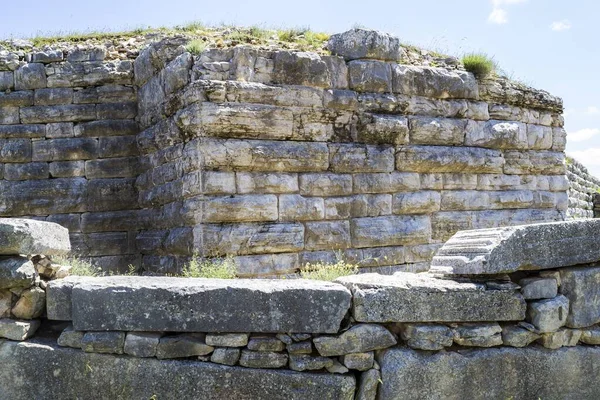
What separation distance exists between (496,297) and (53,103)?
8.98 meters

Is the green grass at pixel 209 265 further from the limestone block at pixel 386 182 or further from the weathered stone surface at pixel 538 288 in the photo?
the weathered stone surface at pixel 538 288

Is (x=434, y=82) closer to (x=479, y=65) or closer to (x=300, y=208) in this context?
(x=479, y=65)

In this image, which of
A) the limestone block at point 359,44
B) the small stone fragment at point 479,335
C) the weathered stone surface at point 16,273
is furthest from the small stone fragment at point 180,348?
the limestone block at point 359,44

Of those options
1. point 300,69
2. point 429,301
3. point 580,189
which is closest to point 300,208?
point 300,69

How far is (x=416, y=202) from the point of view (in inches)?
382

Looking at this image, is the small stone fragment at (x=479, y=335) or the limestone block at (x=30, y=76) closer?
the small stone fragment at (x=479, y=335)

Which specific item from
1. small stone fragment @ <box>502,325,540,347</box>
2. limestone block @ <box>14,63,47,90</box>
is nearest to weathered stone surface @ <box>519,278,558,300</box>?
small stone fragment @ <box>502,325,540,347</box>

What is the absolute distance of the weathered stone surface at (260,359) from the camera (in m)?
4.24

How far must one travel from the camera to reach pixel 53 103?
10812 mm

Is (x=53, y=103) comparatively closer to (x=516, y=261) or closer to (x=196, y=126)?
(x=196, y=126)

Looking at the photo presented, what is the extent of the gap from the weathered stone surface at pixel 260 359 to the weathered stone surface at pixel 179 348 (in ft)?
0.82

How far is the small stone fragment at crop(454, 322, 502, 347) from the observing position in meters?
4.50

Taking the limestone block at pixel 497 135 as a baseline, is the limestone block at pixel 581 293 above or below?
below

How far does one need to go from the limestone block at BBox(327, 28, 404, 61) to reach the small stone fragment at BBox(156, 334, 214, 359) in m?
6.31
